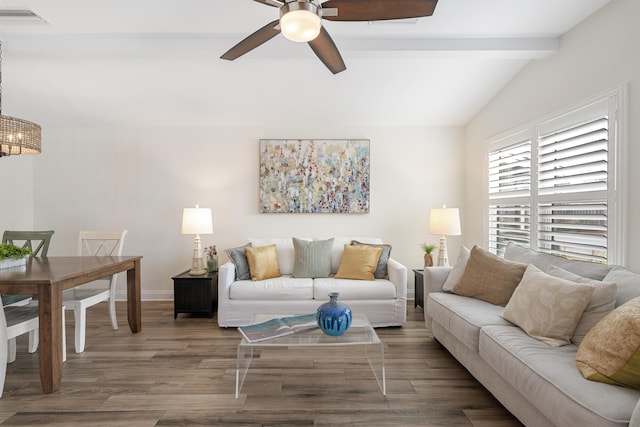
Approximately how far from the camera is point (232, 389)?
229 centimetres

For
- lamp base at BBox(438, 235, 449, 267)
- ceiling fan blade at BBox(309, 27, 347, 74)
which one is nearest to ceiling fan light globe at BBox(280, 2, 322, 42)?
ceiling fan blade at BBox(309, 27, 347, 74)

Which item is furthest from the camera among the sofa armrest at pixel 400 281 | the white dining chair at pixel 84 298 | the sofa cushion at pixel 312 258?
the sofa cushion at pixel 312 258

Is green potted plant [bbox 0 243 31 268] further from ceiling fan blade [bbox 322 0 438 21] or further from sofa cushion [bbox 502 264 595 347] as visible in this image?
sofa cushion [bbox 502 264 595 347]

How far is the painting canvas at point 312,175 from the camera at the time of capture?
14.6 ft

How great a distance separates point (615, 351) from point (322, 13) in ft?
6.83

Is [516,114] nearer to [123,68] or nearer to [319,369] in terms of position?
[319,369]

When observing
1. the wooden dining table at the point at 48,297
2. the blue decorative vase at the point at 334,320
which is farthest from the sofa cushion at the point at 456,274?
the wooden dining table at the point at 48,297

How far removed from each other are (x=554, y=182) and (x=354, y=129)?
93.3 inches

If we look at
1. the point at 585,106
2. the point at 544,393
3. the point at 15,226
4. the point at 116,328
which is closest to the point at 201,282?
the point at 116,328

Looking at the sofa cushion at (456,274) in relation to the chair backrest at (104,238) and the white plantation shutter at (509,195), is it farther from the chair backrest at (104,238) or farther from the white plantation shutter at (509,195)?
the chair backrest at (104,238)

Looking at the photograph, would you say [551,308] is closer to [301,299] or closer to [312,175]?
[301,299]

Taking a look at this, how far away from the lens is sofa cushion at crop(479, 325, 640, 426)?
132cm

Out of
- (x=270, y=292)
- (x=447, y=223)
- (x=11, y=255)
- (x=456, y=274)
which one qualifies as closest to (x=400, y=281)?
(x=456, y=274)

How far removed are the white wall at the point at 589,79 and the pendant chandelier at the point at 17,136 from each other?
419 cm
